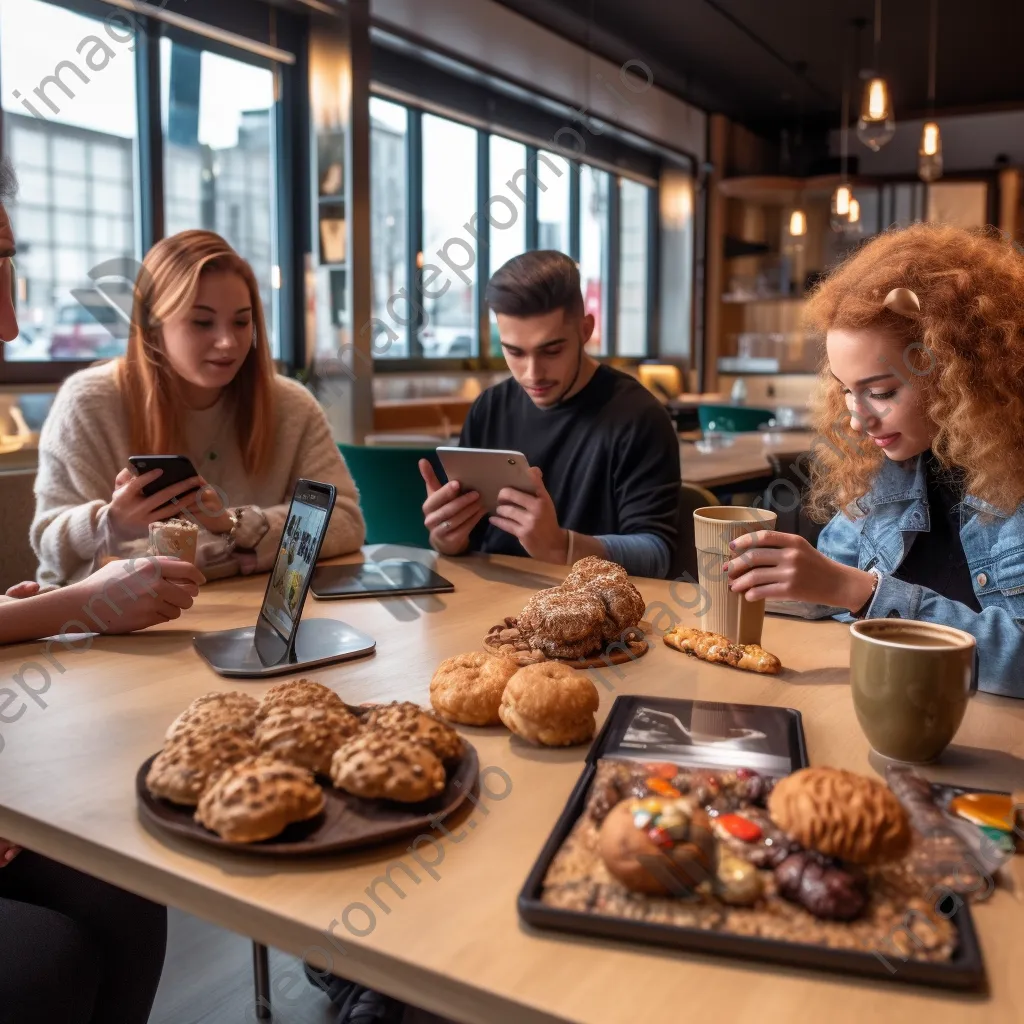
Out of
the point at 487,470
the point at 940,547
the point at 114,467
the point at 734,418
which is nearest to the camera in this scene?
the point at 940,547

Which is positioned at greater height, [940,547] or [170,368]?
[170,368]

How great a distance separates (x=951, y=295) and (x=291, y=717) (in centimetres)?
98

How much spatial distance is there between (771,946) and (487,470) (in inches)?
48.6

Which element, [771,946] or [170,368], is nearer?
[771,946]

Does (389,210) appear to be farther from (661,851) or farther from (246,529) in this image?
(661,851)

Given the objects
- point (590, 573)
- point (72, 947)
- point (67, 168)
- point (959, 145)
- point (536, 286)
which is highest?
point (959, 145)

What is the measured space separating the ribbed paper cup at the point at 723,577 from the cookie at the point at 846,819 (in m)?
0.56

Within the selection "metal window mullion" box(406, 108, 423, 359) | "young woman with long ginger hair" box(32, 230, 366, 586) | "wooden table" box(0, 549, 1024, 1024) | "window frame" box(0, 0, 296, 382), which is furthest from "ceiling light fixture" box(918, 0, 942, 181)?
"wooden table" box(0, 549, 1024, 1024)

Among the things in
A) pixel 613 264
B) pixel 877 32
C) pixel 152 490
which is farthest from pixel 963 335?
pixel 613 264

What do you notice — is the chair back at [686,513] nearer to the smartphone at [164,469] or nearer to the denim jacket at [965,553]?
the denim jacket at [965,553]

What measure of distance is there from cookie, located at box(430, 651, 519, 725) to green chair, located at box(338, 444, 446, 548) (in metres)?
1.64

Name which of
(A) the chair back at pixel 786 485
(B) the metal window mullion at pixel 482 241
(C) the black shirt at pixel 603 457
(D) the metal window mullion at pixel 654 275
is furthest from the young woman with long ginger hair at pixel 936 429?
(D) the metal window mullion at pixel 654 275

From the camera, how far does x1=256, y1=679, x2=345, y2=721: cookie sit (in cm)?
88

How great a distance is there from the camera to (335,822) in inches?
30.1
